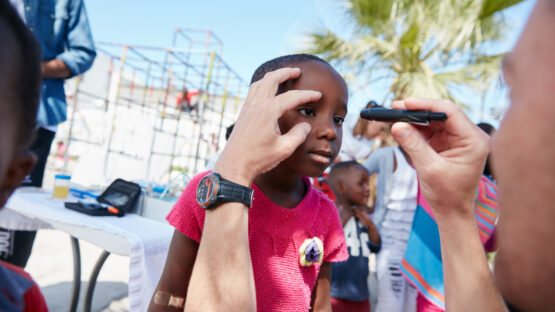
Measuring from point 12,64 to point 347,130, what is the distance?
131 inches

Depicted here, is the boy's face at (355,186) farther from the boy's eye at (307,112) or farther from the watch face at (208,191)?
the watch face at (208,191)

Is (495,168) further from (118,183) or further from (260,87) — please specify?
(118,183)

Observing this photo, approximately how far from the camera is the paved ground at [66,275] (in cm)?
288

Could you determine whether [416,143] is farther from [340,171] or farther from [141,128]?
[141,128]

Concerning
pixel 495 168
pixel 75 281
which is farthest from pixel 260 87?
pixel 75 281

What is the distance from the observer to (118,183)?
2402 millimetres

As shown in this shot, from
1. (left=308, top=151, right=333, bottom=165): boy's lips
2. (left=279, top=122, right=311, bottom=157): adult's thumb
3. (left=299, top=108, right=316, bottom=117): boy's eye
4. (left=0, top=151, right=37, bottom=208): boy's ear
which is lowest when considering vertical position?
(left=0, top=151, right=37, bottom=208): boy's ear

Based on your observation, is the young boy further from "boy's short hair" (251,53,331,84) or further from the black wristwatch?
"boy's short hair" (251,53,331,84)

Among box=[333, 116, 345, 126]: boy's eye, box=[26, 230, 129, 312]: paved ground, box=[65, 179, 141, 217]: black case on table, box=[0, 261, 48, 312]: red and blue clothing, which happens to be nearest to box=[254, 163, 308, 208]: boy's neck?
box=[333, 116, 345, 126]: boy's eye

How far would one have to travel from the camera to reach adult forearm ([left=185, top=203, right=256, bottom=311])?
0.76 m

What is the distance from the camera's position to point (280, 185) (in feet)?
3.93

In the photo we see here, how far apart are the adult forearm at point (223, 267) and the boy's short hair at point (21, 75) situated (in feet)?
1.34

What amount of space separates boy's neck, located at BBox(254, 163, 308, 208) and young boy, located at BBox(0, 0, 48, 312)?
2.31 ft

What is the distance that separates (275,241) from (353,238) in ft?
5.56
